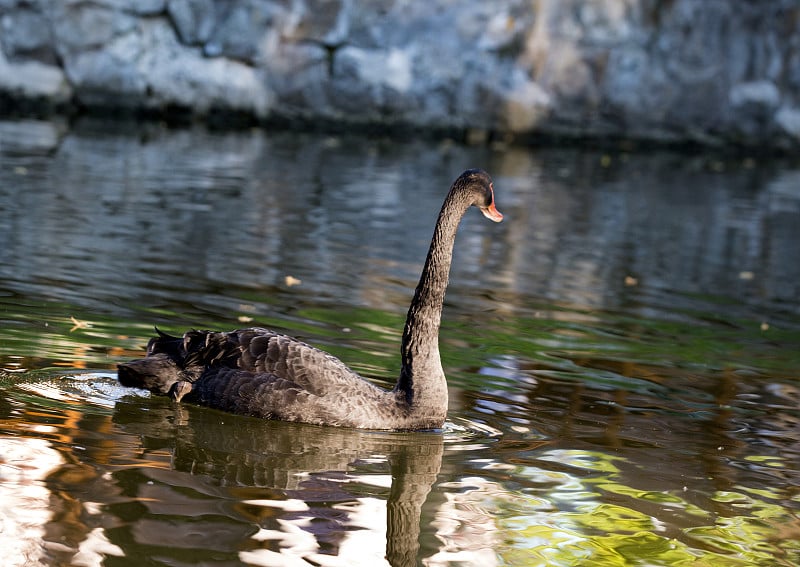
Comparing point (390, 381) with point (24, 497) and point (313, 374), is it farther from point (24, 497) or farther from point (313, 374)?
point (24, 497)

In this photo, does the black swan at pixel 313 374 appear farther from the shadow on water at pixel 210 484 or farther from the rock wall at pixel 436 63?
the rock wall at pixel 436 63

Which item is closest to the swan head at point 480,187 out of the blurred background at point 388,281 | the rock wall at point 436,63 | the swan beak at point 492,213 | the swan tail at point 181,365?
the swan beak at point 492,213

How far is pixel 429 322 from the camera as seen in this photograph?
598 centimetres

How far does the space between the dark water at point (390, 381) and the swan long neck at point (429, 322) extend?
0.81ft

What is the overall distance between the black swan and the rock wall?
19.2 metres

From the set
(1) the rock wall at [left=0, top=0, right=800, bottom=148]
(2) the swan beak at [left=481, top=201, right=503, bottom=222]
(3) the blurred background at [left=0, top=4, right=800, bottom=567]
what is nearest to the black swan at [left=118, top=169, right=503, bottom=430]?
(2) the swan beak at [left=481, top=201, right=503, bottom=222]

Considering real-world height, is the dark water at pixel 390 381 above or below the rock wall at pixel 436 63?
below

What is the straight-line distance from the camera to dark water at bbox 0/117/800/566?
458 cm

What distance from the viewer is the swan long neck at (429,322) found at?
5898 mm

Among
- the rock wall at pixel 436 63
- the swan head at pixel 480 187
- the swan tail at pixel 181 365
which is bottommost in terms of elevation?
the swan tail at pixel 181 365

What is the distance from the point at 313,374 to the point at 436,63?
21337 millimetres

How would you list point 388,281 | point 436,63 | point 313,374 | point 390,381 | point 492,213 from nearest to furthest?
point 313,374 < point 492,213 < point 390,381 < point 388,281 < point 436,63

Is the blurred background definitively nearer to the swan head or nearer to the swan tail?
the swan tail

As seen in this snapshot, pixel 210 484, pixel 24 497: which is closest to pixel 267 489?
pixel 210 484
